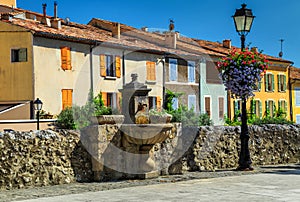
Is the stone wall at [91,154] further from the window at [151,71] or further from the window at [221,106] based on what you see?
the window at [221,106]

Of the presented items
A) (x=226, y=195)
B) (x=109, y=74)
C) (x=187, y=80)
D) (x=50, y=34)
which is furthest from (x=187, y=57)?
(x=226, y=195)

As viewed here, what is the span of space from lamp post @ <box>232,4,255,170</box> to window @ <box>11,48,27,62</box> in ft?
50.1

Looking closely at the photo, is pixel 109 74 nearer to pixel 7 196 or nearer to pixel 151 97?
pixel 151 97

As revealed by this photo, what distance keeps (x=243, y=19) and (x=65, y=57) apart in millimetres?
16007

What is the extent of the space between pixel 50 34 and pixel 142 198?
19108 mm

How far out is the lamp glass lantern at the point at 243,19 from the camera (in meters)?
14.1

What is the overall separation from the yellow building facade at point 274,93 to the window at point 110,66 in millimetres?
16557

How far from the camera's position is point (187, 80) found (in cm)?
3797

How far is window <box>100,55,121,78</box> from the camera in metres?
30.6

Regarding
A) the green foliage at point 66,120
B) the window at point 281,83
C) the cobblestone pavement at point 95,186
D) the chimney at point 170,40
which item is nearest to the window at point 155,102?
the chimney at point 170,40

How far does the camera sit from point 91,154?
11.8 m

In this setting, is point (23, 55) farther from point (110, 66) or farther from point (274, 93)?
point (274, 93)

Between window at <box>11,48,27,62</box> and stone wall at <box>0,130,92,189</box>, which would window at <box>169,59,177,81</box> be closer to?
window at <box>11,48,27,62</box>

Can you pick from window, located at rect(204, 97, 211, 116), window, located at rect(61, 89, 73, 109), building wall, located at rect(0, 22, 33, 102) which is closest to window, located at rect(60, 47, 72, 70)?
window, located at rect(61, 89, 73, 109)
